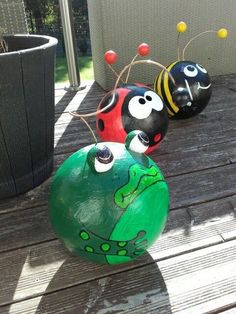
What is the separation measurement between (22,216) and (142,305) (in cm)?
78

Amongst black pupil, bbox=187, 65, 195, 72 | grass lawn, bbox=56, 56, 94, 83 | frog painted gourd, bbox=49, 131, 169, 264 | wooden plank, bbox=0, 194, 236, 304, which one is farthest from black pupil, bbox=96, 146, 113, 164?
grass lawn, bbox=56, 56, 94, 83

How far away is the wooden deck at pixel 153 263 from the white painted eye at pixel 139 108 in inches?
13.4

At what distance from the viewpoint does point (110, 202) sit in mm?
1211

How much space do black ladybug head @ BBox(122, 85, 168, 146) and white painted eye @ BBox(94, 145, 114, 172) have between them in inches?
35.2

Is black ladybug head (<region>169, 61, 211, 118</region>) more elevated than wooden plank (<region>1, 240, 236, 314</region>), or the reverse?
black ladybug head (<region>169, 61, 211, 118</region>)

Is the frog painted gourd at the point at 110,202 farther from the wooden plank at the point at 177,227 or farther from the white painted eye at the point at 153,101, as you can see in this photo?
the white painted eye at the point at 153,101

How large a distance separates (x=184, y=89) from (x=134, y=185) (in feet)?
4.89

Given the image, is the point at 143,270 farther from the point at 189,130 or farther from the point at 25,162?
the point at 189,130

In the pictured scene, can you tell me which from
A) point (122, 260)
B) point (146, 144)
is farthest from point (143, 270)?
point (146, 144)

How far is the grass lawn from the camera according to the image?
5.24 metres

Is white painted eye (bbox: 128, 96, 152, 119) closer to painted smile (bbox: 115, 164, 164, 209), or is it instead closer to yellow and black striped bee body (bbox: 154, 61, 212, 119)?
yellow and black striped bee body (bbox: 154, 61, 212, 119)

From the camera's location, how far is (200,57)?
3836mm

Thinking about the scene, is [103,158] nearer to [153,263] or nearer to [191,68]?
[153,263]

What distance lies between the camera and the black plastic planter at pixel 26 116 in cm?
161
